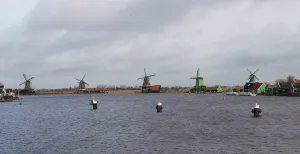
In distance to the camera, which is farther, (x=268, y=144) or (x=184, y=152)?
(x=268, y=144)

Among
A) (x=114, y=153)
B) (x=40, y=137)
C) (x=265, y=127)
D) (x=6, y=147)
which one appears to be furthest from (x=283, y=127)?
(x=6, y=147)

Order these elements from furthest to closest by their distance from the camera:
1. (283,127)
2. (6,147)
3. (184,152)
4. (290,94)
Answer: (290,94) → (283,127) → (6,147) → (184,152)

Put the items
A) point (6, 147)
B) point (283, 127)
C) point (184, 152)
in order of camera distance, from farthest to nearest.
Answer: point (283, 127), point (6, 147), point (184, 152)

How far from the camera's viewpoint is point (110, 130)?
5775cm

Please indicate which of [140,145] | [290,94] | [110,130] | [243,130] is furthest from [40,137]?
[290,94]

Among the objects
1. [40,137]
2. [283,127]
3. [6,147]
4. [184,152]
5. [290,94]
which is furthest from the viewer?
[290,94]

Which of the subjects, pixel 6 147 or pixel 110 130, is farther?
pixel 110 130

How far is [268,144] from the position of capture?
4169 centimetres

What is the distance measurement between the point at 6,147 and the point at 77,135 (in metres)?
10.8

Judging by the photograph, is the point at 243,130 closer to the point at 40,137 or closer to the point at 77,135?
the point at 77,135

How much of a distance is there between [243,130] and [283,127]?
726 cm

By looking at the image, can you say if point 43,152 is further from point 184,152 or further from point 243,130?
point 243,130

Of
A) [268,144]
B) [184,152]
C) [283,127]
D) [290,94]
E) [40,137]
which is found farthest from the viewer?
[290,94]

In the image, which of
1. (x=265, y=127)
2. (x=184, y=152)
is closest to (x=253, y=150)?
(x=184, y=152)
